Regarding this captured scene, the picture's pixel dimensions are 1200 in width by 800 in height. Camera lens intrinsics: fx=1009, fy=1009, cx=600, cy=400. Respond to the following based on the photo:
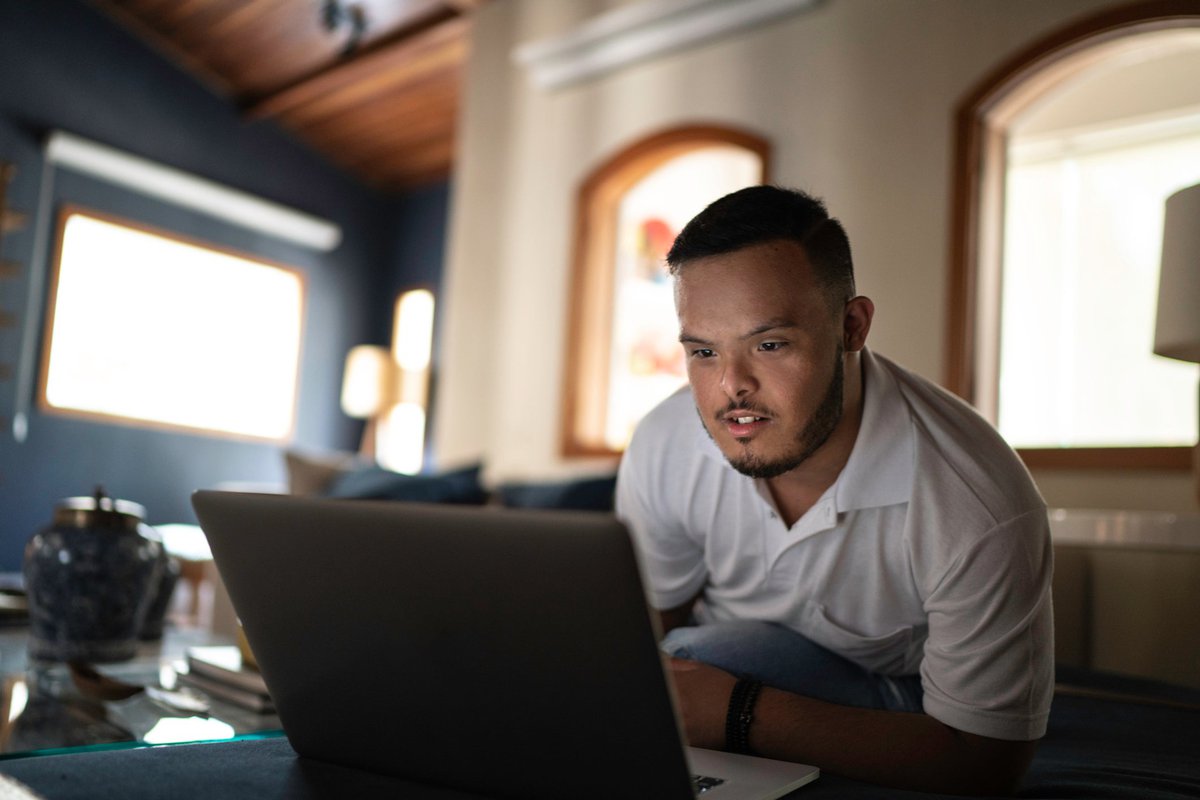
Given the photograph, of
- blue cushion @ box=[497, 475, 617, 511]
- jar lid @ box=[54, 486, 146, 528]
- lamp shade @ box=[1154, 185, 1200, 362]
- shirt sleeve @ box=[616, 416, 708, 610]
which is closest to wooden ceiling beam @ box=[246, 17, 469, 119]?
blue cushion @ box=[497, 475, 617, 511]

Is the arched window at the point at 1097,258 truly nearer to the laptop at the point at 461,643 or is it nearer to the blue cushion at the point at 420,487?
the blue cushion at the point at 420,487

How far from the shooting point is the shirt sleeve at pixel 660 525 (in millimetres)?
1396

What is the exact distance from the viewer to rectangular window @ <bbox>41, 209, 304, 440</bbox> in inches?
233

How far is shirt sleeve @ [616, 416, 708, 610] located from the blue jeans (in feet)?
0.54

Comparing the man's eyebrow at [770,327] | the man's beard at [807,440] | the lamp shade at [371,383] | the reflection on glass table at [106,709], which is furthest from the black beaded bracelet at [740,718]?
the lamp shade at [371,383]

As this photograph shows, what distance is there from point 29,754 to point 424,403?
5265mm

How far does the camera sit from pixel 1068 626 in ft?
6.99

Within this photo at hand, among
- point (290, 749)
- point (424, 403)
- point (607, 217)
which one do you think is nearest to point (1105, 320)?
point (607, 217)

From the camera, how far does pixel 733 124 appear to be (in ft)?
11.7

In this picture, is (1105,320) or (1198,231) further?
(1105,320)

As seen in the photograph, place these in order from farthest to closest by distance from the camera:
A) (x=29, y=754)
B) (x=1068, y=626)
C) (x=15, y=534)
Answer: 1. (x=15, y=534)
2. (x=1068, y=626)
3. (x=29, y=754)

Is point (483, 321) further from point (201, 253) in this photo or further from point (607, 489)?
point (201, 253)

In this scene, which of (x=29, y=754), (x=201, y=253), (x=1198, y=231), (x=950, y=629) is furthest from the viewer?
(x=201, y=253)

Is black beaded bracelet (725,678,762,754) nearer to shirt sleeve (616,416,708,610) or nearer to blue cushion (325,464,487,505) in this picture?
shirt sleeve (616,416,708,610)
